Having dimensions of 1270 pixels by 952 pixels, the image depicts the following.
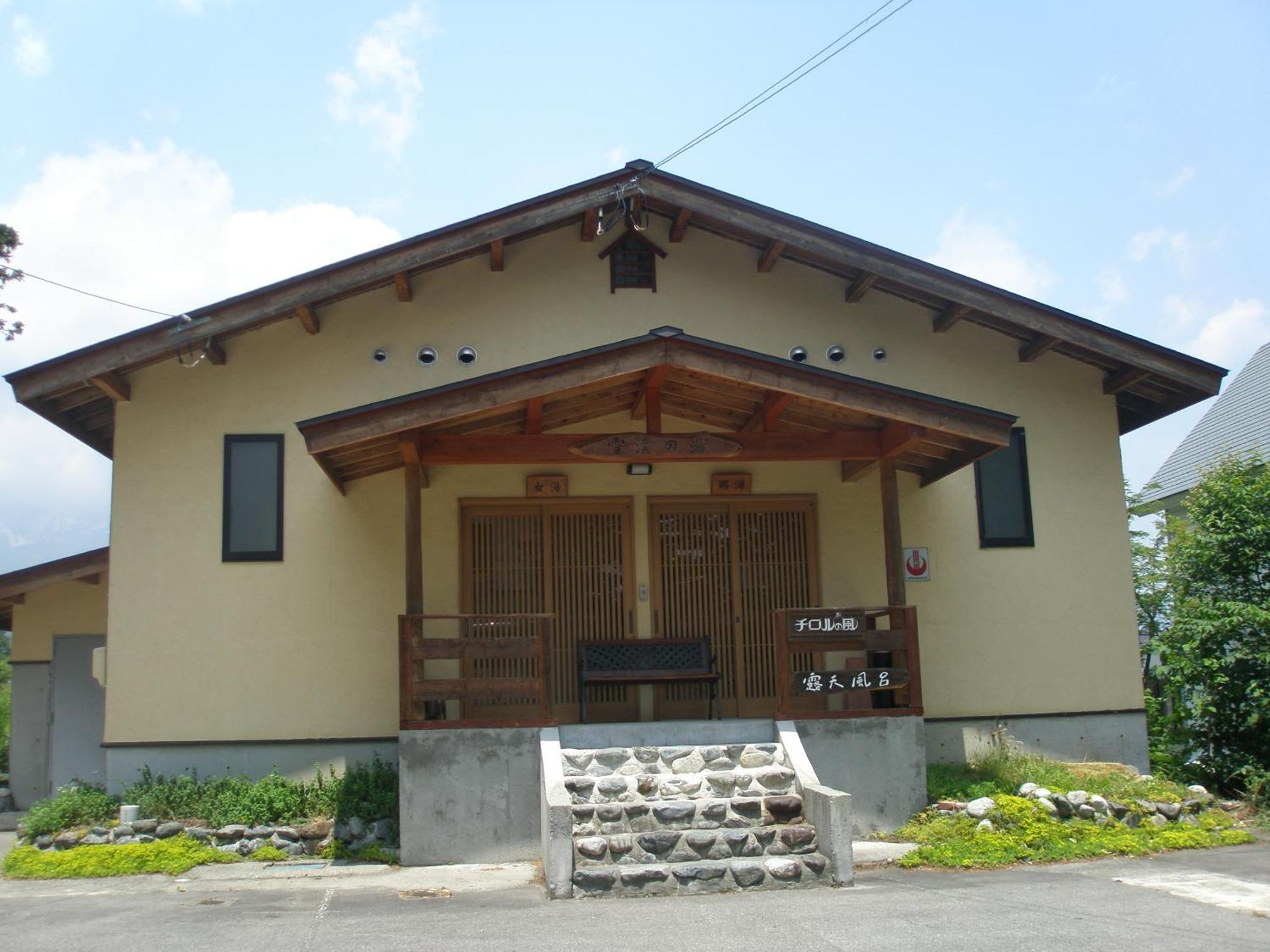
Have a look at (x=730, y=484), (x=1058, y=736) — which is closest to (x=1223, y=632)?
(x=1058, y=736)

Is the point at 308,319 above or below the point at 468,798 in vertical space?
above

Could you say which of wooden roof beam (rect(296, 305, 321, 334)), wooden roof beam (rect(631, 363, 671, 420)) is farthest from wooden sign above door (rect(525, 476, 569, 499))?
wooden roof beam (rect(296, 305, 321, 334))

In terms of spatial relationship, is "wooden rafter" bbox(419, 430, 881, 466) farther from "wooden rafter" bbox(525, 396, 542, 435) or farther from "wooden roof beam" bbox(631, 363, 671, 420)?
"wooden roof beam" bbox(631, 363, 671, 420)

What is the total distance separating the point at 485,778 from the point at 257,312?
5016 millimetres

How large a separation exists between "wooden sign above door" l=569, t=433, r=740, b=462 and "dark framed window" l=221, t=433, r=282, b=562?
332 cm

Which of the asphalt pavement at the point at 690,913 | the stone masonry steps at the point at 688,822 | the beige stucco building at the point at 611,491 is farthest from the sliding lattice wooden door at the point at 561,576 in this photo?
the asphalt pavement at the point at 690,913

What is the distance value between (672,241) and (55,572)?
837cm

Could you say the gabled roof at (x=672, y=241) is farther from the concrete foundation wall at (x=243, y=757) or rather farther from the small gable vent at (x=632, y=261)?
the concrete foundation wall at (x=243, y=757)

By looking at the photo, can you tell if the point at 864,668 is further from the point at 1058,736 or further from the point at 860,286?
the point at 860,286

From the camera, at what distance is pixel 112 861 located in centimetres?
1002

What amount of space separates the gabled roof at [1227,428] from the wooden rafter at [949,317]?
10137 millimetres

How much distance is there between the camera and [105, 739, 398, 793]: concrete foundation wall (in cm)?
1126

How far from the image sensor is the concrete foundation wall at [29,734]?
15.0 meters

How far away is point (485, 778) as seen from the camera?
9914 millimetres
